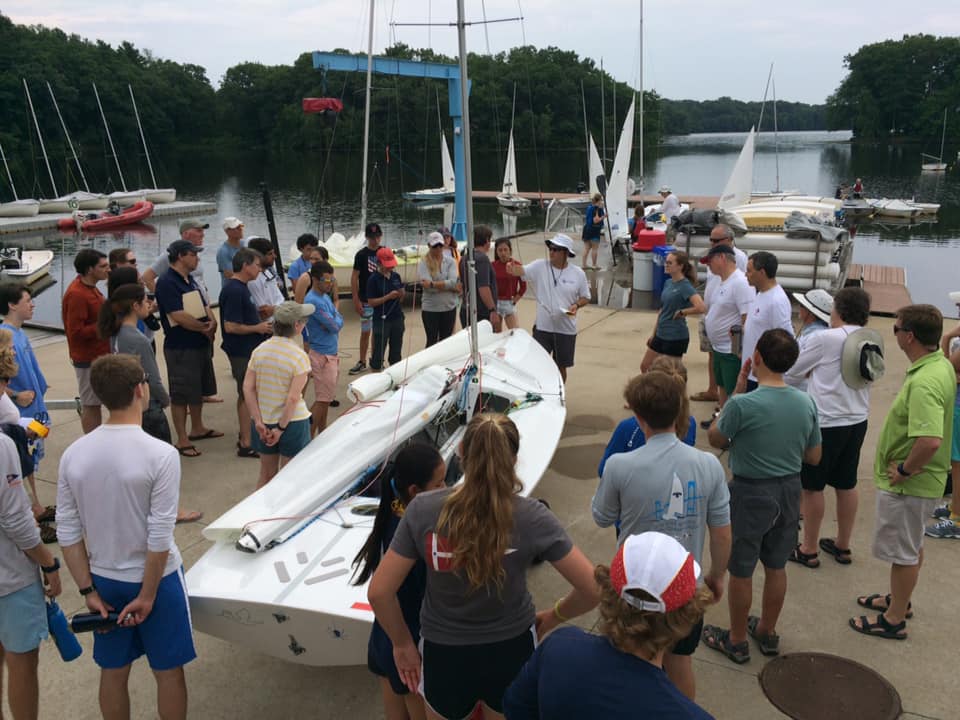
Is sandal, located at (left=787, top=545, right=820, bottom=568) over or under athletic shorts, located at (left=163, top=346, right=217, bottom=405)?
under

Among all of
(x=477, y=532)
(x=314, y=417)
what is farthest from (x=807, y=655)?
(x=314, y=417)

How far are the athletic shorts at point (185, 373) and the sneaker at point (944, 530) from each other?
18.9 ft

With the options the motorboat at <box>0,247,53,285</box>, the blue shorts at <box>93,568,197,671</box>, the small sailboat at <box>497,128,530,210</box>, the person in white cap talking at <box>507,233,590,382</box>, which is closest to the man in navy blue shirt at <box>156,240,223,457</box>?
the person in white cap talking at <box>507,233,590,382</box>

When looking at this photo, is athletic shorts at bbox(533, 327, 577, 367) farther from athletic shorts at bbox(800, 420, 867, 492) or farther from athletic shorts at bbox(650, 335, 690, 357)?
athletic shorts at bbox(800, 420, 867, 492)

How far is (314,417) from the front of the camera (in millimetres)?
6312

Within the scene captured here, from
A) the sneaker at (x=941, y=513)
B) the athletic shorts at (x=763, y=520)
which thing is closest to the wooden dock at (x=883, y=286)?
the sneaker at (x=941, y=513)

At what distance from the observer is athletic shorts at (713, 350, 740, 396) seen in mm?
6004

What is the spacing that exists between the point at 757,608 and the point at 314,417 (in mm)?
3941

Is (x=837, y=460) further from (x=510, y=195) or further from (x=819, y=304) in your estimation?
(x=510, y=195)

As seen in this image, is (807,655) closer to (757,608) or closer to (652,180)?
(757,608)

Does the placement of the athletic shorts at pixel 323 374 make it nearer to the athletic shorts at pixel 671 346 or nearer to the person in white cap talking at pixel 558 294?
the person in white cap talking at pixel 558 294

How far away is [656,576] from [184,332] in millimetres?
5420

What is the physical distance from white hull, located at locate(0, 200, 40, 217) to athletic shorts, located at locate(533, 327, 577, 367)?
3859 cm

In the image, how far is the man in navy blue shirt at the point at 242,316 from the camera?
5.75m
